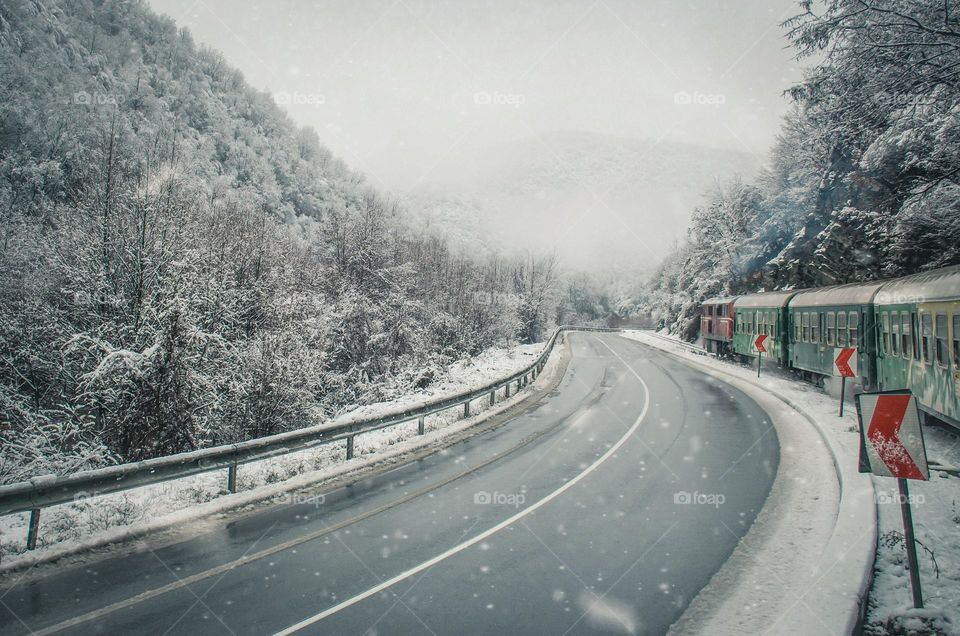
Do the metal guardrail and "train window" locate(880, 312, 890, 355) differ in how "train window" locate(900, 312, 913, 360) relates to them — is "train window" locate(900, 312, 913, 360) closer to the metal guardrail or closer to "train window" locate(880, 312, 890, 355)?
"train window" locate(880, 312, 890, 355)

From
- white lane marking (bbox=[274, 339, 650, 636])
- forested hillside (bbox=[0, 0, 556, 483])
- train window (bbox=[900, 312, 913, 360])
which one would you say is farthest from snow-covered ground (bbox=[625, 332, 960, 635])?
forested hillside (bbox=[0, 0, 556, 483])

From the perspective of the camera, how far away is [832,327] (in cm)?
1755

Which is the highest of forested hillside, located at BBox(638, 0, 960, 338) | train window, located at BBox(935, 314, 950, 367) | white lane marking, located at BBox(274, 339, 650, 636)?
forested hillside, located at BBox(638, 0, 960, 338)

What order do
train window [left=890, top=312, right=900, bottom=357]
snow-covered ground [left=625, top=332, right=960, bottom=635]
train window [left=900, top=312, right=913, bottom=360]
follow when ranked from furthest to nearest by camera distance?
train window [left=890, top=312, right=900, bottom=357] → train window [left=900, top=312, right=913, bottom=360] → snow-covered ground [left=625, top=332, right=960, bottom=635]

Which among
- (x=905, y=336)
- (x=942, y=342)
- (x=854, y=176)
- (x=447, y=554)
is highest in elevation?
(x=854, y=176)

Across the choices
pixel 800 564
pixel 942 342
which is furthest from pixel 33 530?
pixel 942 342

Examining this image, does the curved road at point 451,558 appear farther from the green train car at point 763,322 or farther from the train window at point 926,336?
the green train car at point 763,322

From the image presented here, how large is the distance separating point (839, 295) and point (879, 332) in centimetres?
309

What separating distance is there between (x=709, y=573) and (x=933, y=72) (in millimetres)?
7384

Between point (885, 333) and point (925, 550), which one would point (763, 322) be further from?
point (925, 550)

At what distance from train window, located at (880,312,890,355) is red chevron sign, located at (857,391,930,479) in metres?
12.3

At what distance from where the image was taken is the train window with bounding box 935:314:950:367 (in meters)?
10.2

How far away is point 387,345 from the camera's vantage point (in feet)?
84.5

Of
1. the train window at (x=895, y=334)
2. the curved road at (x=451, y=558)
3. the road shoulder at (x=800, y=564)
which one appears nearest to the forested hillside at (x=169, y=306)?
the curved road at (x=451, y=558)
